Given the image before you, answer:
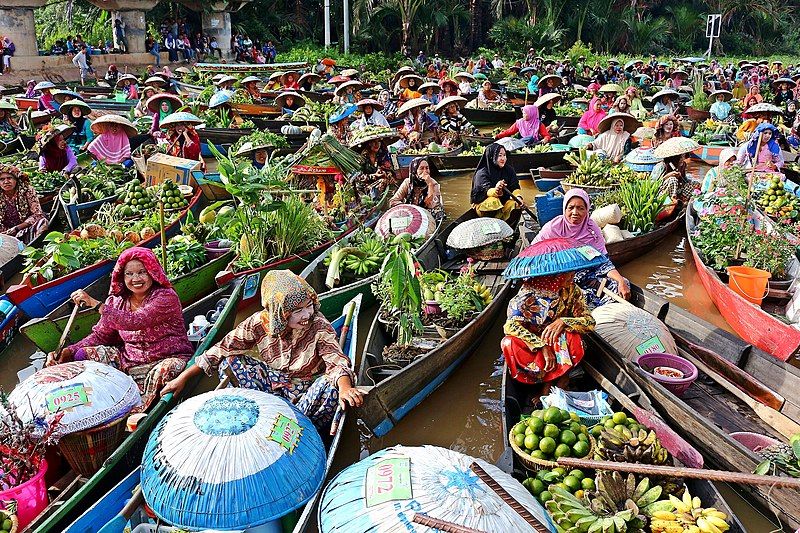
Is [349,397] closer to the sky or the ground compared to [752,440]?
closer to the sky

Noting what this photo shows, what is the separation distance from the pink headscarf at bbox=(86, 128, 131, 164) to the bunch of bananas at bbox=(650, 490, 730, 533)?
30.2 ft

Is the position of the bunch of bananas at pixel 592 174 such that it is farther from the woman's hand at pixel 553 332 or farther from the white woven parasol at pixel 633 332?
the woman's hand at pixel 553 332

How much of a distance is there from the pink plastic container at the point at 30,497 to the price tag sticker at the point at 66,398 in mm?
320

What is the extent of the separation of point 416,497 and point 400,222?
4740 millimetres

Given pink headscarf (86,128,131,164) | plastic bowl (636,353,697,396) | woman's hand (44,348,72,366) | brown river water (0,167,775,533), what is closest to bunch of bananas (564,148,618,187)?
brown river water (0,167,775,533)

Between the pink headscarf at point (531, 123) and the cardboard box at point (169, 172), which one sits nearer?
the cardboard box at point (169, 172)

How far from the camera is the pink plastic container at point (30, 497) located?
126 inches

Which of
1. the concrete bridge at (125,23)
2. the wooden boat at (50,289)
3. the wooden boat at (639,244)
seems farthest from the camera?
the concrete bridge at (125,23)

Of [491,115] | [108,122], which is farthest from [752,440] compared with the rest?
[491,115]

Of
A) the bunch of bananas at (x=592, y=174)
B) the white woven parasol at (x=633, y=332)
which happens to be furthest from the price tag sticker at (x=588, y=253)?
the bunch of bananas at (x=592, y=174)

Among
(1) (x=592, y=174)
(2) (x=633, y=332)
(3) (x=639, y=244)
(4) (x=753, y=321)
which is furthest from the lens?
(1) (x=592, y=174)

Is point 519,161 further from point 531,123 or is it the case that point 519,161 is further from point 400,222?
point 400,222

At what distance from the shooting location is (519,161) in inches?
452

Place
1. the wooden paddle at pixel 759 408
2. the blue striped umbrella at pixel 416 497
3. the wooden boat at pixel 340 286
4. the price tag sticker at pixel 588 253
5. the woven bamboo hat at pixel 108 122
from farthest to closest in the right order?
the woven bamboo hat at pixel 108 122 → the wooden boat at pixel 340 286 → the wooden paddle at pixel 759 408 → the price tag sticker at pixel 588 253 → the blue striped umbrella at pixel 416 497
